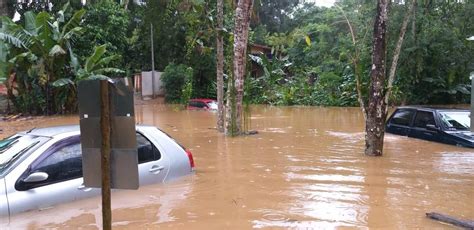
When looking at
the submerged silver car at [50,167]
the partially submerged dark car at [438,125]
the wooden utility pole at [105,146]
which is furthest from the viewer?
the partially submerged dark car at [438,125]

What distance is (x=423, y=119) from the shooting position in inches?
468

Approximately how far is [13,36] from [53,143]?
663 inches

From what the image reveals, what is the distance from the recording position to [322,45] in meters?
35.3

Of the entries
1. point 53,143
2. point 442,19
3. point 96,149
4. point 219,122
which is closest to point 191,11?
point 219,122

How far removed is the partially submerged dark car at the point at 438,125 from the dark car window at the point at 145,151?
7.14 metres

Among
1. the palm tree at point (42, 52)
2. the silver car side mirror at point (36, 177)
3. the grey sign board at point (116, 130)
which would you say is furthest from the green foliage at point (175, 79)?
the grey sign board at point (116, 130)

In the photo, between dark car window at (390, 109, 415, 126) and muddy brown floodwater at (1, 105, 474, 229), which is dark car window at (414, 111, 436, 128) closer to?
dark car window at (390, 109, 415, 126)

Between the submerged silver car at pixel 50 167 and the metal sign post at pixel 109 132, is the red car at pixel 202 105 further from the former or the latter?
the metal sign post at pixel 109 132

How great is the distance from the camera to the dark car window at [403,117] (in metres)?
12.5

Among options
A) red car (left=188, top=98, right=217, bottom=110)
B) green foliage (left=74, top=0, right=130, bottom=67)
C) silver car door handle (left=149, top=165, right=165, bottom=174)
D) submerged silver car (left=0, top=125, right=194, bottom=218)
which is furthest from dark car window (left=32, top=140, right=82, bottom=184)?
green foliage (left=74, top=0, right=130, bottom=67)

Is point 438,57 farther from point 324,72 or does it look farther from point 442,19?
point 324,72

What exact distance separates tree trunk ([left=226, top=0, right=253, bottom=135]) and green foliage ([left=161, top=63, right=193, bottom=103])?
1814cm

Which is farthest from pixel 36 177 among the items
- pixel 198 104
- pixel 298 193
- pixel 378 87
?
→ pixel 198 104

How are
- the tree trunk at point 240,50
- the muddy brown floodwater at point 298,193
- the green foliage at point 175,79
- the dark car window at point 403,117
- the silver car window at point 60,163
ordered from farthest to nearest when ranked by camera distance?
the green foliage at point 175,79, the tree trunk at point 240,50, the dark car window at point 403,117, the muddy brown floodwater at point 298,193, the silver car window at point 60,163
